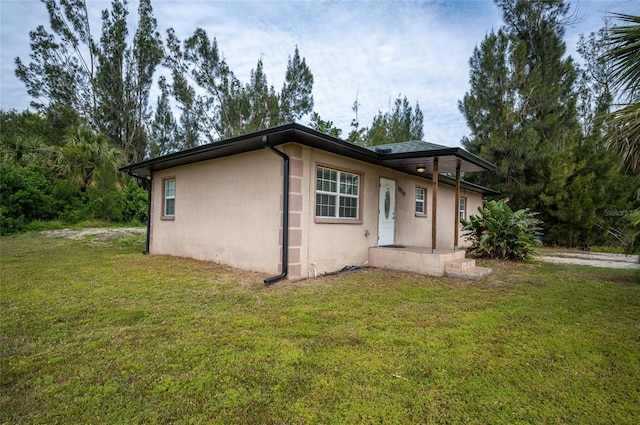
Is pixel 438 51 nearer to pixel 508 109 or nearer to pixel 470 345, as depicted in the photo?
pixel 508 109

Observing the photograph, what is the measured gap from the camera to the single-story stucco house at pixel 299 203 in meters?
5.76

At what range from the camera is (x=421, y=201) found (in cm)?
994

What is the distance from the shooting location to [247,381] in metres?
2.30

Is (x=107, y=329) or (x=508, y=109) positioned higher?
(x=508, y=109)

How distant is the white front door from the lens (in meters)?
7.84

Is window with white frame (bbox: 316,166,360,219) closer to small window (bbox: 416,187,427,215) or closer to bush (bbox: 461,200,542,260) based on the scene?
small window (bbox: 416,187,427,215)

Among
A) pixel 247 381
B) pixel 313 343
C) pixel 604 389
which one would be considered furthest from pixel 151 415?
pixel 604 389

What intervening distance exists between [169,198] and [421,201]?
24.8ft

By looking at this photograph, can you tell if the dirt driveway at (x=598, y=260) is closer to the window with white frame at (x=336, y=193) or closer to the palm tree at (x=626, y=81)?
the palm tree at (x=626, y=81)

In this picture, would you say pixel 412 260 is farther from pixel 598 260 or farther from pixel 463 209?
pixel 463 209

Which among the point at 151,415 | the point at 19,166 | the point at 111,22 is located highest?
the point at 111,22

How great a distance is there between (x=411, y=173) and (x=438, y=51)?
588 cm

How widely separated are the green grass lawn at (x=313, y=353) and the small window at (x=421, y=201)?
15.3 ft

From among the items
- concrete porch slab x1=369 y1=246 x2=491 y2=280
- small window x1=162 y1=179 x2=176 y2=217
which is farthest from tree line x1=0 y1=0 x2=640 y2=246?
small window x1=162 y1=179 x2=176 y2=217
